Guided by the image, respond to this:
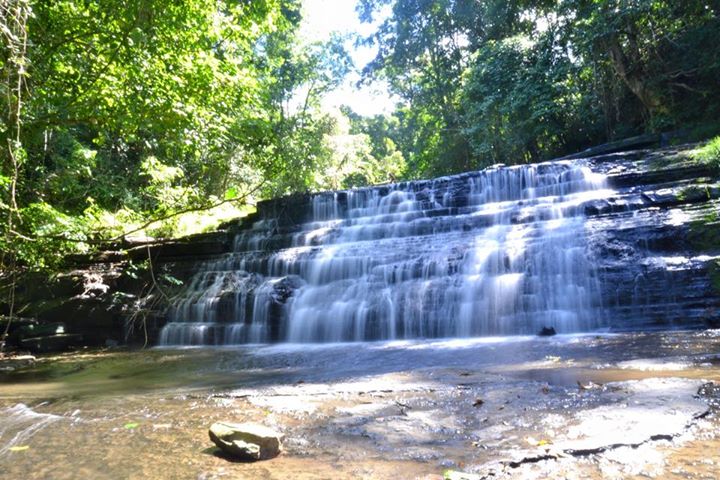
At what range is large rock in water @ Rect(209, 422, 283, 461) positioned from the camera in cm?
273

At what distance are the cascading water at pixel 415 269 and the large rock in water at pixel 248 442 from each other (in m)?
5.90

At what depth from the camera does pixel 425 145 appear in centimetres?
2952

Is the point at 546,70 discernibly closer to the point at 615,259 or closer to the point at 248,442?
the point at 615,259

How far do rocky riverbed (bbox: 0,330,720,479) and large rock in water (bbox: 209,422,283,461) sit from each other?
0.06 m

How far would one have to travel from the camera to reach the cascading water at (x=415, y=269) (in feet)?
27.5

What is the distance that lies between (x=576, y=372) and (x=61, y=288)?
1207cm

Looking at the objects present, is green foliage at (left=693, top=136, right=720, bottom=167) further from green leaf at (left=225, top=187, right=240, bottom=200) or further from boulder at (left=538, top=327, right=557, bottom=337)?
green leaf at (left=225, top=187, right=240, bottom=200)

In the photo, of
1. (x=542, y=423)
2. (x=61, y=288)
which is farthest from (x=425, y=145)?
(x=542, y=423)

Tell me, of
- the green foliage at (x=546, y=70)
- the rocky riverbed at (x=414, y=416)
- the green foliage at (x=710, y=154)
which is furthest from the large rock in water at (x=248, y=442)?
the green foliage at (x=546, y=70)

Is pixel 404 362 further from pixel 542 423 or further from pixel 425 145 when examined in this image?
pixel 425 145

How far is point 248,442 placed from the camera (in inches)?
110

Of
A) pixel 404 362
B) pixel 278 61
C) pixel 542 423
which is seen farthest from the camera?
pixel 278 61

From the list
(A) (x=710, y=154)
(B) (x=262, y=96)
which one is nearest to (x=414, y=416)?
(A) (x=710, y=154)

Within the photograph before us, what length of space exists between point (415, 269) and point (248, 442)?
7.27m
